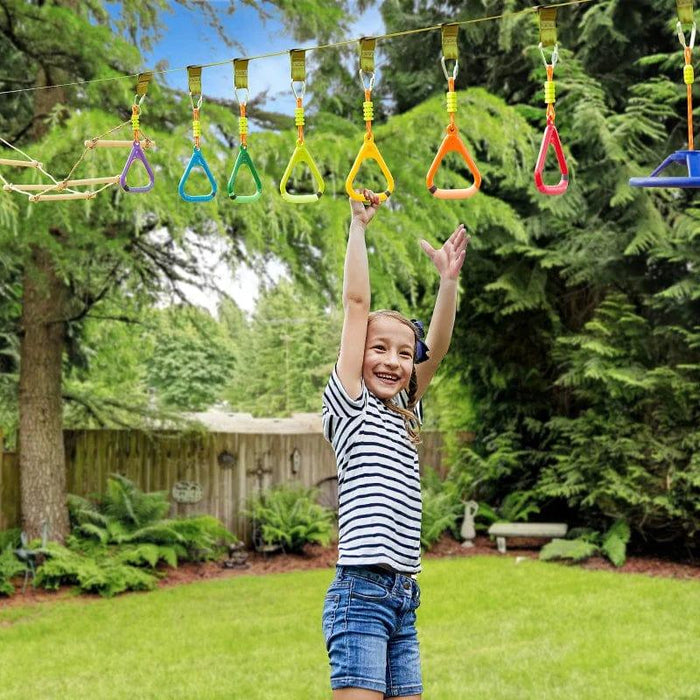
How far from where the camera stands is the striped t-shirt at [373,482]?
218 cm

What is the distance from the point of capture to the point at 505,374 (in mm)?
10844

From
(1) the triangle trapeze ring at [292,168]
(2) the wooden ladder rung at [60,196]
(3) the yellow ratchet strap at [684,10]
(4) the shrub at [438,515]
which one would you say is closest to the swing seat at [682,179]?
(3) the yellow ratchet strap at [684,10]

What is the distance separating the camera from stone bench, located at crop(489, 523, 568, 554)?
32.5ft

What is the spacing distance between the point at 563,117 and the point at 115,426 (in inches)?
224

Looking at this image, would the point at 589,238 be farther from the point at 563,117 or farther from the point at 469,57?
the point at 469,57

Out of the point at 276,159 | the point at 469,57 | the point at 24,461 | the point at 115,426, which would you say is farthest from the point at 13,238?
the point at 469,57

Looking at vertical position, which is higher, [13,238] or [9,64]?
[9,64]

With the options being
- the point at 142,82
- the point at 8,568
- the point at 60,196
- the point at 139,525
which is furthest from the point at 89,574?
the point at 142,82

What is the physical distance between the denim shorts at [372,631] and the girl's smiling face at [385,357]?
1.49 ft

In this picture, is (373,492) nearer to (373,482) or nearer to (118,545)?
(373,482)

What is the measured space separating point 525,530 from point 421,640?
156 inches

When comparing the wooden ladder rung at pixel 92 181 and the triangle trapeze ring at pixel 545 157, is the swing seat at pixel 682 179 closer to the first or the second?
the triangle trapeze ring at pixel 545 157

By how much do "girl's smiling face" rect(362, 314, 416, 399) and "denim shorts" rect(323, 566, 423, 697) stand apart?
0.45 m

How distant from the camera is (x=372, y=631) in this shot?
211cm
